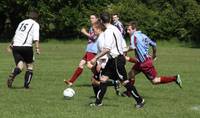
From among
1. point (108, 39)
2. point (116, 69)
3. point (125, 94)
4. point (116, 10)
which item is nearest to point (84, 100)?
point (125, 94)

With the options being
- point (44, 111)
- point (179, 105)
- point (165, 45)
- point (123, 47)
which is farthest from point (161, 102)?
point (165, 45)

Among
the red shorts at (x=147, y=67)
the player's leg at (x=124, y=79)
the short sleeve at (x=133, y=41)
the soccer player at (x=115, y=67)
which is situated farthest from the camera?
the red shorts at (x=147, y=67)

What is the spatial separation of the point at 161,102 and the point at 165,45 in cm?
3112

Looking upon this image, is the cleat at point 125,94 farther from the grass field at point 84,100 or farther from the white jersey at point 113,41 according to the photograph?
the white jersey at point 113,41

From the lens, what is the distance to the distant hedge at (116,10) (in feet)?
149

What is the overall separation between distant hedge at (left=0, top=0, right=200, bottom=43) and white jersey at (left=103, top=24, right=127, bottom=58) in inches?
1283

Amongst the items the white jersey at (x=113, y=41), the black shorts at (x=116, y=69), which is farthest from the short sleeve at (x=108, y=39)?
the black shorts at (x=116, y=69)

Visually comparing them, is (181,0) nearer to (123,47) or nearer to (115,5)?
(115,5)

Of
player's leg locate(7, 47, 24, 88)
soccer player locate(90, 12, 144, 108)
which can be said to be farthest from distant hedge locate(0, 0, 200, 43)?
soccer player locate(90, 12, 144, 108)

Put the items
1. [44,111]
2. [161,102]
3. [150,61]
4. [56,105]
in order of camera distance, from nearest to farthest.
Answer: [44,111] < [56,105] < [161,102] < [150,61]

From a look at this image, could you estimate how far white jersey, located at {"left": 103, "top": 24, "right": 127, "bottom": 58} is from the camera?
38.9ft

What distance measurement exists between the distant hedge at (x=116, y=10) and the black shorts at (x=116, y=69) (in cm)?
3259

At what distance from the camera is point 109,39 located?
11.9m

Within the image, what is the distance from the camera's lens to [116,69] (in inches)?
482
